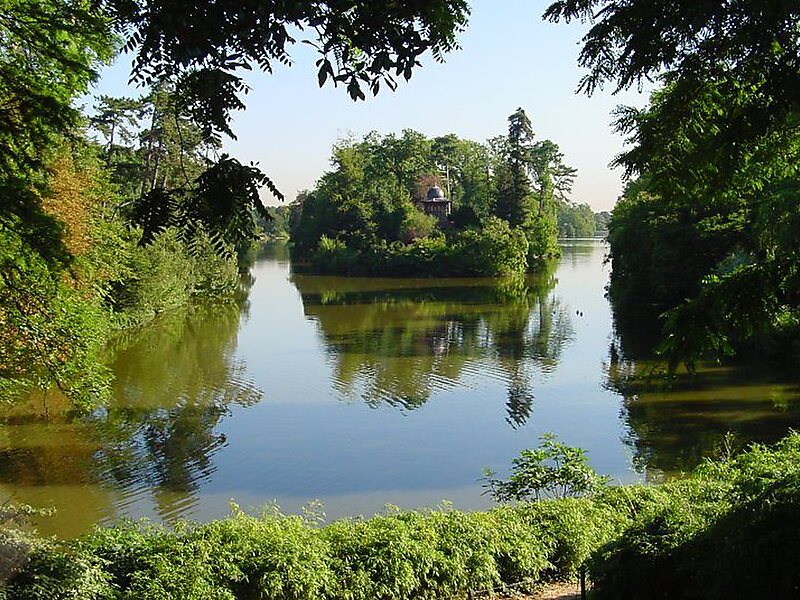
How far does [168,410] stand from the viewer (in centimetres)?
1955

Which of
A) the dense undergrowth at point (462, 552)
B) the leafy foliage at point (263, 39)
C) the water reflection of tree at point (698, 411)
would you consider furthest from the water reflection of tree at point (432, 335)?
the leafy foliage at point (263, 39)

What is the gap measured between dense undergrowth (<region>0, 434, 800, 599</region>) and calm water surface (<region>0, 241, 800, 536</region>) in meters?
1.53

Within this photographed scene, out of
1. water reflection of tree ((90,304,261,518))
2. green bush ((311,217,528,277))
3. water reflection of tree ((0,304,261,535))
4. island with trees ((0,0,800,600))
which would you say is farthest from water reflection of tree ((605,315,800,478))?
green bush ((311,217,528,277))

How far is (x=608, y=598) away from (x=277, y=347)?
24.8 metres

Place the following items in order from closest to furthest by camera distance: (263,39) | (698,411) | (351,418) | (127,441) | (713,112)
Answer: (263,39)
(713,112)
(127,441)
(351,418)
(698,411)

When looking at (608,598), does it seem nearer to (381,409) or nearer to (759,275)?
(759,275)

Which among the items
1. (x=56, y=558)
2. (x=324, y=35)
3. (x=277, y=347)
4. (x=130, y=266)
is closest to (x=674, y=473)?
(x=56, y=558)

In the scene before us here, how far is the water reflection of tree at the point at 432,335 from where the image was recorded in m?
23.0

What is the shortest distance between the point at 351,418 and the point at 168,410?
15.8ft

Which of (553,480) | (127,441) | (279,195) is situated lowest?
(127,441)

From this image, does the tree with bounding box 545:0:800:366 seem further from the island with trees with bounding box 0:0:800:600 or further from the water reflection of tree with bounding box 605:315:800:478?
the water reflection of tree with bounding box 605:315:800:478

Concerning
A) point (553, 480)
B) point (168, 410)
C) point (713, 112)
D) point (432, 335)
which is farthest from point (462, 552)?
point (432, 335)

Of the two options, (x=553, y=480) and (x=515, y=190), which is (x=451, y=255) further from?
(x=553, y=480)

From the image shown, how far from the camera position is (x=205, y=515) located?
504 inches
